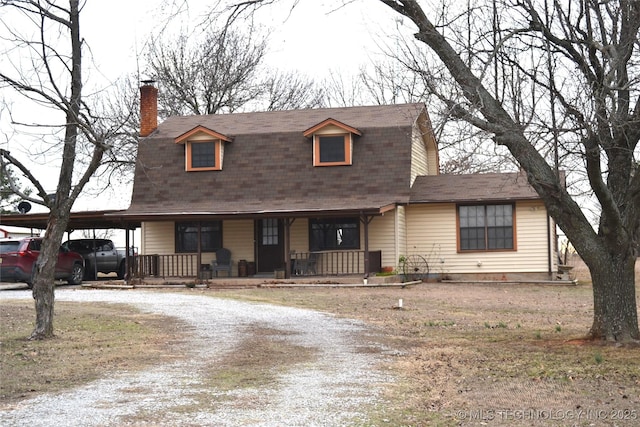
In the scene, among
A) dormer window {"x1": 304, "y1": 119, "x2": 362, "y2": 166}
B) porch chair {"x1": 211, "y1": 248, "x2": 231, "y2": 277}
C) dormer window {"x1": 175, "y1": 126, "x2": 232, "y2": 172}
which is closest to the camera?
porch chair {"x1": 211, "y1": 248, "x2": 231, "y2": 277}

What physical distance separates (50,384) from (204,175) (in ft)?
66.1

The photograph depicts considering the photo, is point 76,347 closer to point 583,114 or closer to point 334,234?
point 583,114

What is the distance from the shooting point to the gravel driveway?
7.62 meters

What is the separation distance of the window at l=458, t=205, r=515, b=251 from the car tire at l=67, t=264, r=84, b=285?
1255 centimetres

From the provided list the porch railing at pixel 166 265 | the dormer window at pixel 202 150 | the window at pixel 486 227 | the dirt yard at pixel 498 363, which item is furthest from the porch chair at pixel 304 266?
the dirt yard at pixel 498 363

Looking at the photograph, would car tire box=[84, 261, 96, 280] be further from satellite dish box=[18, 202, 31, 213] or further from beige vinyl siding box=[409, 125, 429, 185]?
beige vinyl siding box=[409, 125, 429, 185]

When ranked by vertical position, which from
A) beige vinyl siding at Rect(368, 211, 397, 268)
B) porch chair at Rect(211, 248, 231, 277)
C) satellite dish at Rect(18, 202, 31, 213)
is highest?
satellite dish at Rect(18, 202, 31, 213)

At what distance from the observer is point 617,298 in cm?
1230

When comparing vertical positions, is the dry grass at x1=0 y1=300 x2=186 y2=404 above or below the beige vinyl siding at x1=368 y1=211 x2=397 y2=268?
below

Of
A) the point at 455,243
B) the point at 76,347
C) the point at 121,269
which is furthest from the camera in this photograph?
the point at 121,269

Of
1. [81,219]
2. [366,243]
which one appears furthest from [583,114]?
[81,219]

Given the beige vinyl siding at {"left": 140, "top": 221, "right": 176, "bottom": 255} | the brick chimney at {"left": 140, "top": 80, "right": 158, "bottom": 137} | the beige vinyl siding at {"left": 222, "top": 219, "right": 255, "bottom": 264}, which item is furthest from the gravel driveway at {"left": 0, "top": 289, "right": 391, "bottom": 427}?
the brick chimney at {"left": 140, "top": 80, "right": 158, "bottom": 137}

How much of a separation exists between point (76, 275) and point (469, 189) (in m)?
13.2

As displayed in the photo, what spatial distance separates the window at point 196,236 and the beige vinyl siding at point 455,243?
6370 mm
